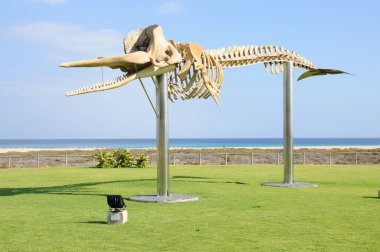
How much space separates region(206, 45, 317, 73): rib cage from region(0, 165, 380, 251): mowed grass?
4086 mm

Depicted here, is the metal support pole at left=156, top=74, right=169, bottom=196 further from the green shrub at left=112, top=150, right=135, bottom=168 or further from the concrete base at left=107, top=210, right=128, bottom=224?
the green shrub at left=112, top=150, right=135, bottom=168

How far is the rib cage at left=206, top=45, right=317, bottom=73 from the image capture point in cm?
1775

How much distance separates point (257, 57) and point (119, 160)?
13421 millimetres

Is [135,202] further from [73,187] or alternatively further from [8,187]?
[8,187]

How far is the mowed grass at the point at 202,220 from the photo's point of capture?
862cm

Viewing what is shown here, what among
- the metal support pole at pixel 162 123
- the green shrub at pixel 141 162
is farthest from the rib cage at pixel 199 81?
the green shrub at pixel 141 162

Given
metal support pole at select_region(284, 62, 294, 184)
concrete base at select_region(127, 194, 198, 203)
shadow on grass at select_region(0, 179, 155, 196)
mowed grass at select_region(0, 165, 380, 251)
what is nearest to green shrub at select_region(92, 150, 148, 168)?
shadow on grass at select_region(0, 179, 155, 196)

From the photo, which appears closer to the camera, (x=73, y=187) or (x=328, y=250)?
(x=328, y=250)

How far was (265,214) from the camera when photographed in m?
11.6

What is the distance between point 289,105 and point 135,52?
6879 mm

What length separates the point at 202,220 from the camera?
10789mm

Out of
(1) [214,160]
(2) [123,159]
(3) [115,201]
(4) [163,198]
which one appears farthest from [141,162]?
(3) [115,201]

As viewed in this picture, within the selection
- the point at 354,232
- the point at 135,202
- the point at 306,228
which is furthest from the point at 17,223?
the point at 354,232

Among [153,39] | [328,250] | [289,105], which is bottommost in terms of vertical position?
[328,250]
